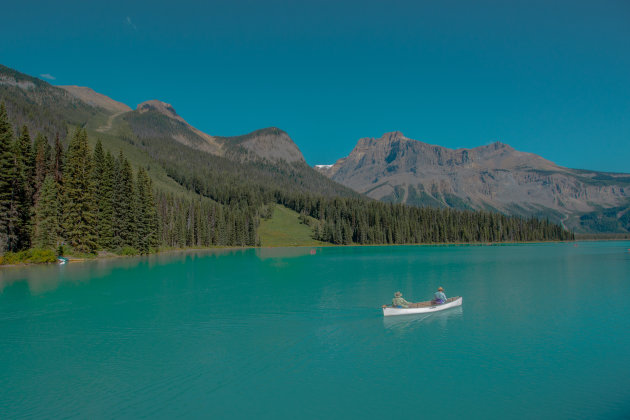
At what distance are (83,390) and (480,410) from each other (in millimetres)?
18625

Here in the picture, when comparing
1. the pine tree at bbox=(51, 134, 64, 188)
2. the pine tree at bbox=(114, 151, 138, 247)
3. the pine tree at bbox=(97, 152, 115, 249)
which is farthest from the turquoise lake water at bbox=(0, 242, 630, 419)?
the pine tree at bbox=(114, 151, 138, 247)

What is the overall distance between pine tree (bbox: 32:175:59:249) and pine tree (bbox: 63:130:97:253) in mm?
2718

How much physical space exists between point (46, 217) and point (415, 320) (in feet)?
242

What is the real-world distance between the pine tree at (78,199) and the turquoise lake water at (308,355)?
126 ft

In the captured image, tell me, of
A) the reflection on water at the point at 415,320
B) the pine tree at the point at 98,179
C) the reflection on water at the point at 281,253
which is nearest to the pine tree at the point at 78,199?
the pine tree at the point at 98,179

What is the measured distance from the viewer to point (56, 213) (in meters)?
77.7

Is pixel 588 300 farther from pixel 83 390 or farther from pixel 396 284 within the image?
→ pixel 83 390

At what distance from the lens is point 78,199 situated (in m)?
80.9

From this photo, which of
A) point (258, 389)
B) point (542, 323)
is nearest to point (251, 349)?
point (258, 389)

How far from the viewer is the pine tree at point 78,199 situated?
79938 mm

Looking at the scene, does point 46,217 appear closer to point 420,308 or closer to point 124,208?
point 124,208

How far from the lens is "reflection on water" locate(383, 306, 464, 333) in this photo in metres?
30.7

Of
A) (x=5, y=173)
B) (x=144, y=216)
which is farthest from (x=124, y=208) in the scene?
(x=5, y=173)

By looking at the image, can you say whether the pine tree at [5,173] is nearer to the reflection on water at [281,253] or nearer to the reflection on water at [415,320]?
the reflection on water at [281,253]
